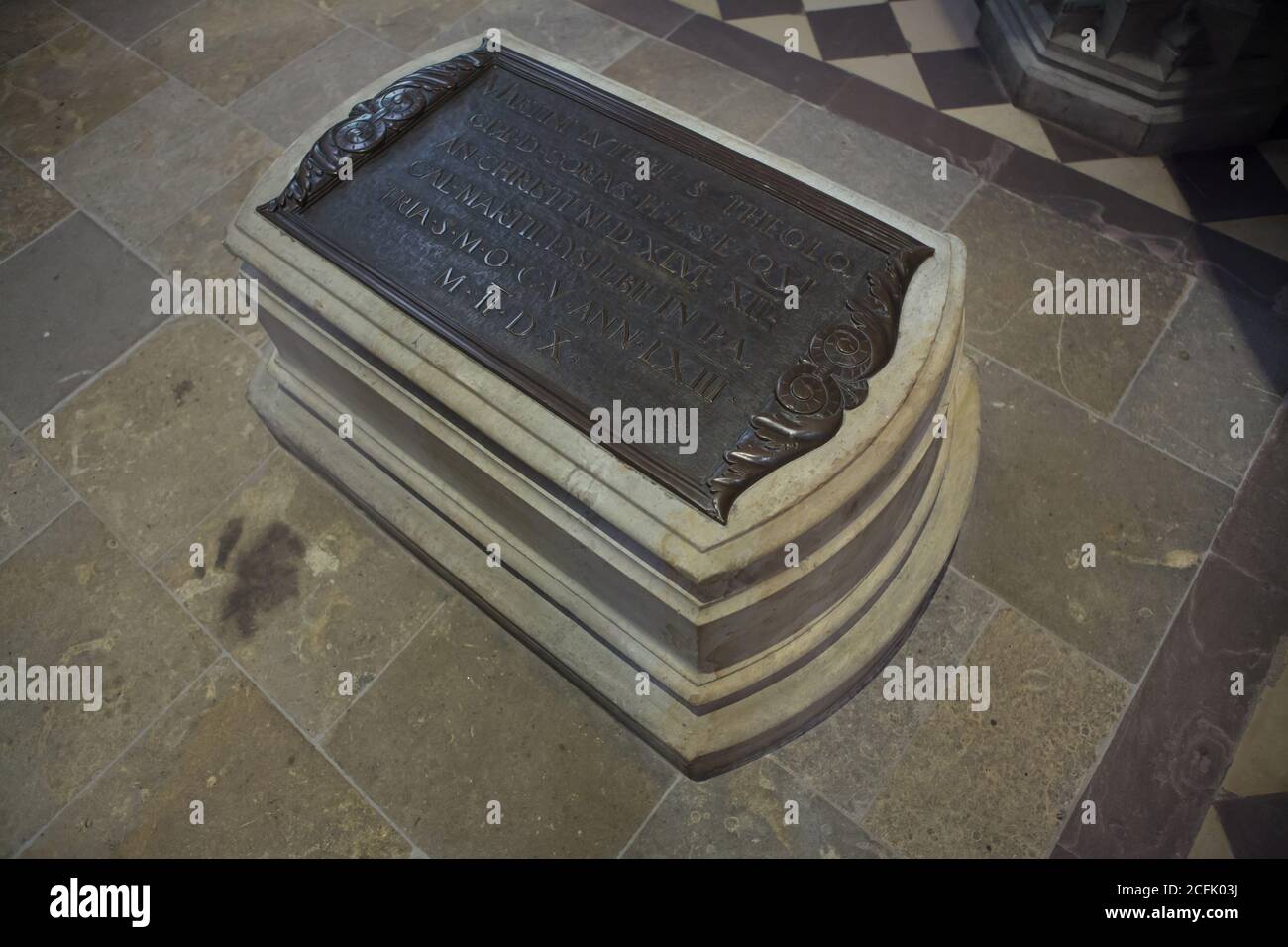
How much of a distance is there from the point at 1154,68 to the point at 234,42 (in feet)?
14.5

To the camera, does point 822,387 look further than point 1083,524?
No

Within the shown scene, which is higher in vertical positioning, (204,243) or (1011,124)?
(1011,124)

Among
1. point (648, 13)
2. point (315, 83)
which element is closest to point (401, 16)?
point (315, 83)

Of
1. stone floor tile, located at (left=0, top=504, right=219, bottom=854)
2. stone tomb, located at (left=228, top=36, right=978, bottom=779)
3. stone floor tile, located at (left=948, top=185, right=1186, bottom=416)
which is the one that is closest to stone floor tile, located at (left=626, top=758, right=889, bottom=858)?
stone tomb, located at (left=228, top=36, right=978, bottom=779)

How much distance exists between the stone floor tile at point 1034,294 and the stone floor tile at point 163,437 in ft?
9.25

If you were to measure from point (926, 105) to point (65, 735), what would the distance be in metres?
4.20

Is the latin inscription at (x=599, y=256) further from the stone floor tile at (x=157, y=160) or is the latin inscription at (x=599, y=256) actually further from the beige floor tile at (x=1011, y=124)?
the beige floor tile at (x=1011, y=124)

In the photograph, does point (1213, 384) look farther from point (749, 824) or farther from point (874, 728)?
point (749, 824)

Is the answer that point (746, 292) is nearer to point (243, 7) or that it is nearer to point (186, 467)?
point (186, 467)

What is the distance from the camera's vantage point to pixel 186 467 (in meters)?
3.01

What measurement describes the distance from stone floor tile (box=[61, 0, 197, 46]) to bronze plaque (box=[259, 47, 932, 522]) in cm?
281

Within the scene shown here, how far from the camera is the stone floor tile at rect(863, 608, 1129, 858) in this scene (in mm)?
2293

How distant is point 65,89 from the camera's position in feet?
13.8

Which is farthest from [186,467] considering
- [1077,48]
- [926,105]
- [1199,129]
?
[1199,129]
